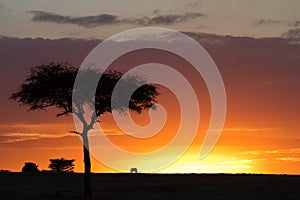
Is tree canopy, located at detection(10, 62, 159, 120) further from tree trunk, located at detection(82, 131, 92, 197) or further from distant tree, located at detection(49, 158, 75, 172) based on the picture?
distant tree, located at detection(49, 158, 75, 172)

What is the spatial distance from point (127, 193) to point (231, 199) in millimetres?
11135

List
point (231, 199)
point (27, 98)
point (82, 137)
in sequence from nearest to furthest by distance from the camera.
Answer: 1. point (231, 199)
2. point (82, 137)
3. point (27, 98)

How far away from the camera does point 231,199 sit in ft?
168

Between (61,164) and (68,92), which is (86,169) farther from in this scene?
(61,164)

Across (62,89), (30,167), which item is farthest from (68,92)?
(30,167)

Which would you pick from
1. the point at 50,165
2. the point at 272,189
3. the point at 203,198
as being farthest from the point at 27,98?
the point at 50,165

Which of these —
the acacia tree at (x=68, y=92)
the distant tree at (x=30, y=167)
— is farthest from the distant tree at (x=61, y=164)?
the acacia tree at (x=68, y=92)

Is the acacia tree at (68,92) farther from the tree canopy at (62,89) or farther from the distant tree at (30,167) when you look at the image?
the distant tree at (30,167)

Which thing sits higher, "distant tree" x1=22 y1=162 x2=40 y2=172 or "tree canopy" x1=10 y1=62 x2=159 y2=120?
"distant tree" x1=22 y1=162 x2=40 y2=172

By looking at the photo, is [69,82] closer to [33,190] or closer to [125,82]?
[125,82]

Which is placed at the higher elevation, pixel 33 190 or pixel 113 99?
pixel 113 99

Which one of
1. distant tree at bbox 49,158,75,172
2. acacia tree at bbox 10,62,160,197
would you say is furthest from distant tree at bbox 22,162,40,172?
acacia tree at bbox 10,62,160,197

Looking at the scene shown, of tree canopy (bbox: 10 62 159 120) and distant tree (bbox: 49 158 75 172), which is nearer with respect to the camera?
tree canopy (bbox: 10 62 159 120)

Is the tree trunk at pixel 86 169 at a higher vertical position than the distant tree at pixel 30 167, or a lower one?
lower
